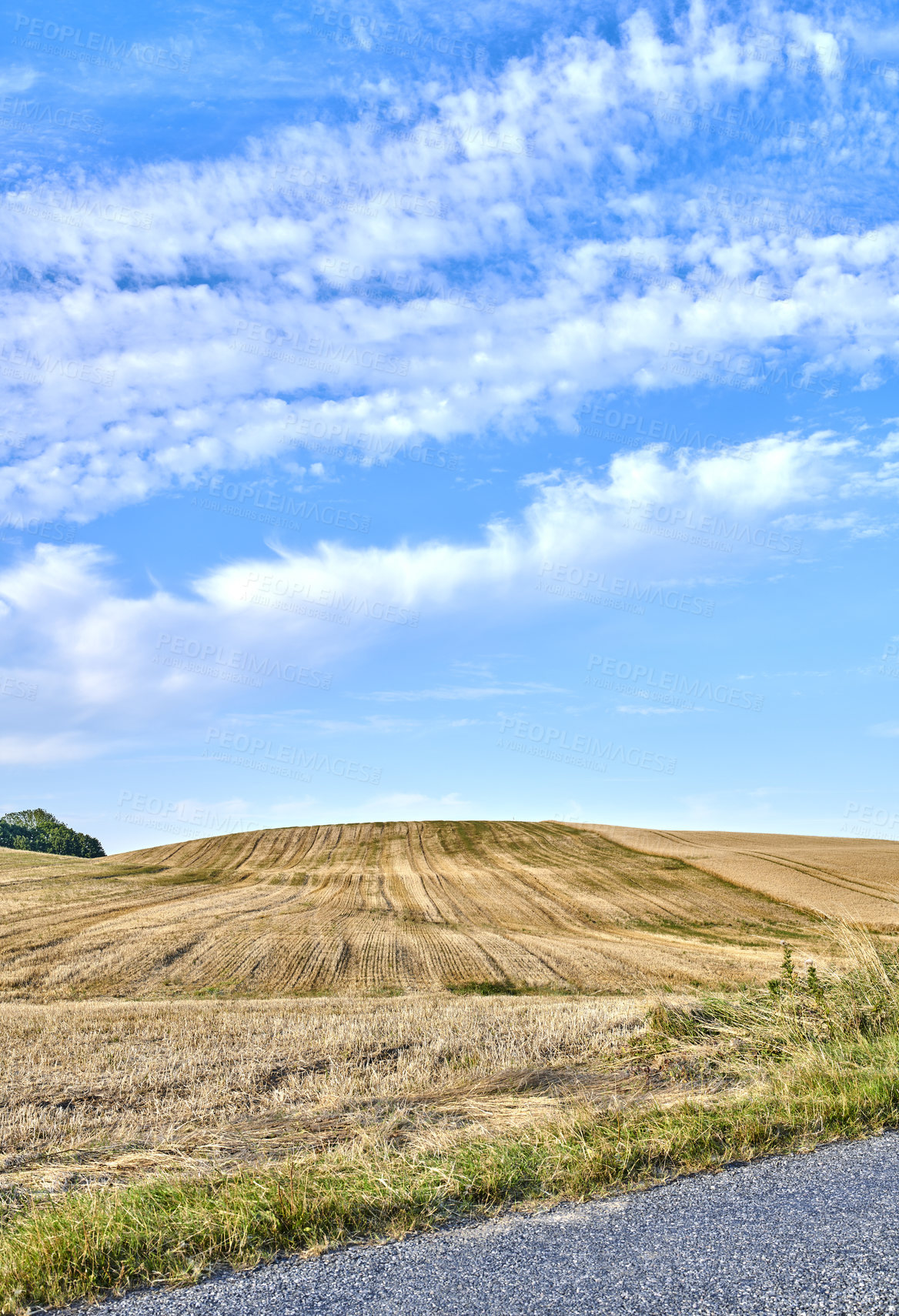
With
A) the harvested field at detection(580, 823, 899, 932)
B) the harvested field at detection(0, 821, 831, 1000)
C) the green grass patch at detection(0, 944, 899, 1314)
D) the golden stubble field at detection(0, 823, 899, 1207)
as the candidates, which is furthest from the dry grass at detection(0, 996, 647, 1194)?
the harvested field at detection(580, 823, 899, 932)

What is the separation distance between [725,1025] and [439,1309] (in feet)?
22.9

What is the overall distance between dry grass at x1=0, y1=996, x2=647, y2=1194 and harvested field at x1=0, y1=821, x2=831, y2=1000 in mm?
6792

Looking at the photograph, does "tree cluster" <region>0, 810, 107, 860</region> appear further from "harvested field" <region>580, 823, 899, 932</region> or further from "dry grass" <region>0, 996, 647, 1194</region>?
"dry grass" <region>0, 996, 647, 1194</region>

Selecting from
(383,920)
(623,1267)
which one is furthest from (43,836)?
(623,1267)

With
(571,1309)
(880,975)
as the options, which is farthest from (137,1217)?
(880,975)

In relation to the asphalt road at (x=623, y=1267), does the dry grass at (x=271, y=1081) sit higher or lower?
lower

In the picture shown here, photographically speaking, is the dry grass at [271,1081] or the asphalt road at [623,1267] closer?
the asphalt road at [623,1267]

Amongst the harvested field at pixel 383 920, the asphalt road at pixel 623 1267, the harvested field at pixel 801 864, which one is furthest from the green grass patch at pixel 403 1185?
the harvested field at pixel 801 864

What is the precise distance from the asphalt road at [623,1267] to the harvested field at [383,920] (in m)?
14.6

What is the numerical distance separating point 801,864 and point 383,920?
28132 millimetres

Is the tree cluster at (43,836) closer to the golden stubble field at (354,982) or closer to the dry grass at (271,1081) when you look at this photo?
the golden stubble field at (354,982)

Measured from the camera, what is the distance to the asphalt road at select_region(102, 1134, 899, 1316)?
4316 millimetres

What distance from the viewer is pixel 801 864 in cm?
4778

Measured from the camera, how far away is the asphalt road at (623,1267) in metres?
4.32
